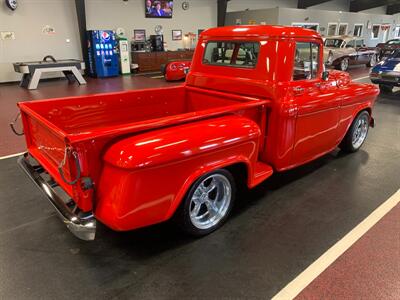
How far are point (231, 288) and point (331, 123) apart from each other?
95.3 inches

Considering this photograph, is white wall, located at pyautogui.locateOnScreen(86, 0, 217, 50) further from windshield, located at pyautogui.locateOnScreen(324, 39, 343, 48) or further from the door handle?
the door handle

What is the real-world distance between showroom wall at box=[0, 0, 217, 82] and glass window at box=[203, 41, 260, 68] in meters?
10.00

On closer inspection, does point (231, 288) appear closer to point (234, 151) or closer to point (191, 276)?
point (191, 276)

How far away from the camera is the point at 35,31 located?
11.4 m

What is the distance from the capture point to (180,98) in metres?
3.98

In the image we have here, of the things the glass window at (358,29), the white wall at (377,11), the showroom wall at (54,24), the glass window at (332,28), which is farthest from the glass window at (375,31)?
the showroom wall at (54,24)

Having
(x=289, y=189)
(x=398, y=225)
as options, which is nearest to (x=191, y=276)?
(x=289, y=189)

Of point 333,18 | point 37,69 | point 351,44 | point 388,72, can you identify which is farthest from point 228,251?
point 333,18

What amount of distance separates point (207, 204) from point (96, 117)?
4.99 ft

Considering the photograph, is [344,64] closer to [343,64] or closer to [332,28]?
[343,64]

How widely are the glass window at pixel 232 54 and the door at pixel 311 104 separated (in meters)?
0.46

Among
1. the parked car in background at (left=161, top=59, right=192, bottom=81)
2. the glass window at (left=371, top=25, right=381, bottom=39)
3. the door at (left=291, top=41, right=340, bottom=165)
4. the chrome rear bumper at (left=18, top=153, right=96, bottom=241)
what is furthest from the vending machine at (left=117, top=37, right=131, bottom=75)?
the glass window at (left=371, top=25, right=381, bottom=39)

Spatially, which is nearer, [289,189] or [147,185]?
[147,185]

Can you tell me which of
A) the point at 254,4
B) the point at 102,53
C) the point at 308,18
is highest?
the point at 254,4
